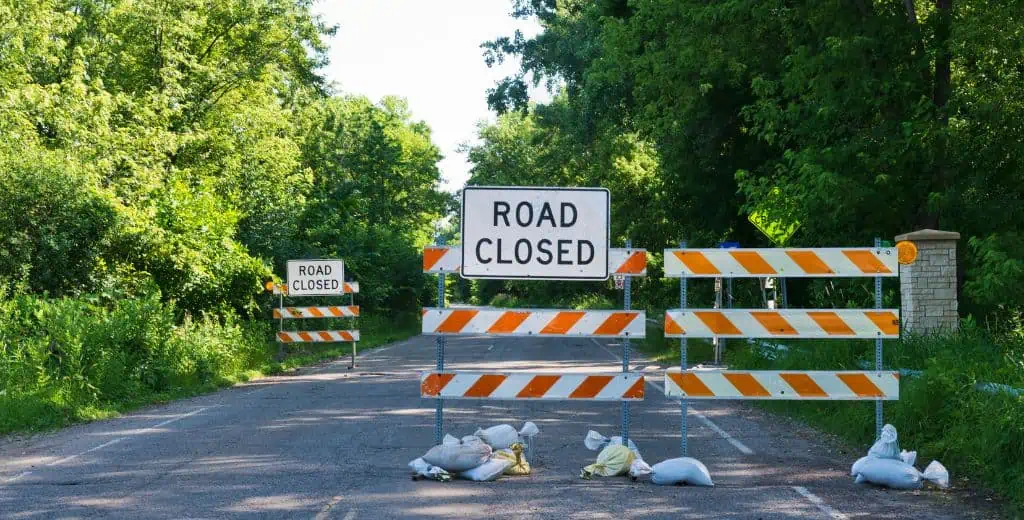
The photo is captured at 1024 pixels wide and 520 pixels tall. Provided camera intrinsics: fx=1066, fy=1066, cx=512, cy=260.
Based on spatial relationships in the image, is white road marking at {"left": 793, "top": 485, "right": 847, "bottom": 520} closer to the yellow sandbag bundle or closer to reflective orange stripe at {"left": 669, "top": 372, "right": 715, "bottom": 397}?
reflective orange stripe at {"left": 669, "top": 372, "right": 715, "bottom": 397}

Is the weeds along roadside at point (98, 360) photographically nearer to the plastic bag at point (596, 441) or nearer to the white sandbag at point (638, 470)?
the plastic bag at point (596, 441)

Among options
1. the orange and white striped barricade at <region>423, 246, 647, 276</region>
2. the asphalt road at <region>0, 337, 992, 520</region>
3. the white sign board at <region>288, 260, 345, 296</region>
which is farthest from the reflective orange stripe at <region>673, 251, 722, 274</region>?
the white sign board at <region>288, 260, 345, 296</region>

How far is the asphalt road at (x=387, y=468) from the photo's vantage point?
786 cm

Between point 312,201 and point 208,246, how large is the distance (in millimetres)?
14823

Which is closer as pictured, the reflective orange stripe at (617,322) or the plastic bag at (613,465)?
the plastic bag at (613,465)

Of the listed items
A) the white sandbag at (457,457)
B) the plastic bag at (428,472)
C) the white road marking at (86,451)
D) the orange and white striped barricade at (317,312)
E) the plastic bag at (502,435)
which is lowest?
the white road marking at (86,451)

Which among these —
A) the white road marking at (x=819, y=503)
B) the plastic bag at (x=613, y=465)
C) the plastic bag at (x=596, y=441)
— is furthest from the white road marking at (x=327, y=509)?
the white road marking at (x=819, y=503)

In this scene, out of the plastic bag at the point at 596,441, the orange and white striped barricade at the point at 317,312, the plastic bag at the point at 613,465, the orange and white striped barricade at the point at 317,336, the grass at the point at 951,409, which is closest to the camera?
the grass at the point at 951,409

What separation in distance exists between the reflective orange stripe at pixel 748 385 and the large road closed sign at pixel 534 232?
4.86 feet

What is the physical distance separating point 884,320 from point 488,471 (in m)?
3.81

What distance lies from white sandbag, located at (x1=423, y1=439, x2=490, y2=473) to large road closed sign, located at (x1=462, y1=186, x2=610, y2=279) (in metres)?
1.52

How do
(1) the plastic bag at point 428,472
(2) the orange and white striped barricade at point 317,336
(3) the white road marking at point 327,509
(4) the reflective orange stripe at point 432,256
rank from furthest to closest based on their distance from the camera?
1. (2) the orange and white striped barricade at point 317,336
2. (4) the reflective orange stripe at point 432,256
3. (1) the plastic bag at point 428,472
4. (3) the white road marking at point 327,509

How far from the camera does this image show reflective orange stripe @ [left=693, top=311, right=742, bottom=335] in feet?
31.1

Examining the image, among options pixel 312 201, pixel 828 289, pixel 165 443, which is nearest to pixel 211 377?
pixel 165 443
